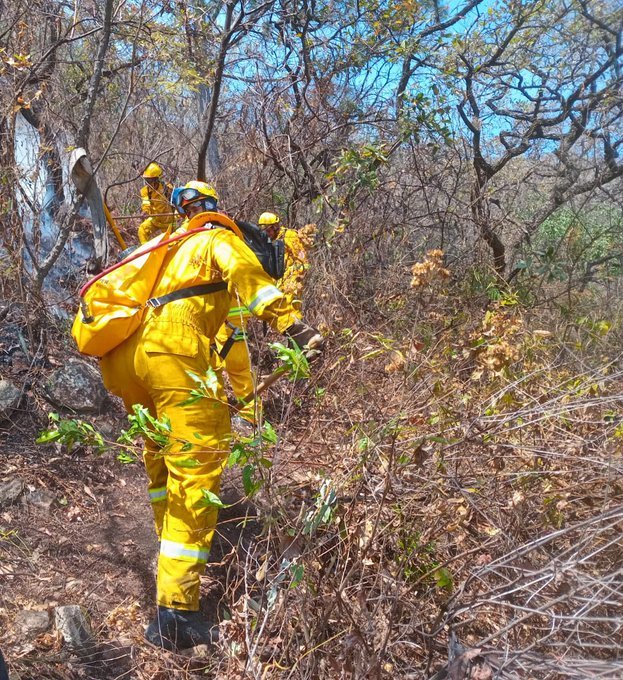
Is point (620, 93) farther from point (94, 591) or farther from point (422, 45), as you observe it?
point (94, 591)

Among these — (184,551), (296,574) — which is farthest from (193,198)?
(296,574)

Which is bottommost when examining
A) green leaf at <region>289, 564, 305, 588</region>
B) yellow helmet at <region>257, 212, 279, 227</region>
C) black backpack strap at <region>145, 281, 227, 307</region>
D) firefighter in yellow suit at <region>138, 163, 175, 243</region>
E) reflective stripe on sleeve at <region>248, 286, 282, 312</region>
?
green leaf at <region>289, 564, 305, 588</region>

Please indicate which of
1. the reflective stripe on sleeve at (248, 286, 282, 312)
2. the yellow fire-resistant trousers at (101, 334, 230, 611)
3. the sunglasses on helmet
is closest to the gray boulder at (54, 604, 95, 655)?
the yellow fire-resistant trousers at (101, 334, 230, 611)

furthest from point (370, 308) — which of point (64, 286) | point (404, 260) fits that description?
point (64, 286)

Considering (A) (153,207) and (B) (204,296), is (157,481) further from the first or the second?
(A) (153,207)

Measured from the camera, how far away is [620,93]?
6.50 m

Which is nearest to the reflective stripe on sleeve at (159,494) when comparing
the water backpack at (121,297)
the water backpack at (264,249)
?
→ the water backpack at (121,297)

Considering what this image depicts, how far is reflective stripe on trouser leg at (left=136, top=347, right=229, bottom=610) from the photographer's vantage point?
2516 mm

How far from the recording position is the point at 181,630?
8.32 feet

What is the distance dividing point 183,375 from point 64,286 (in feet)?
9.53

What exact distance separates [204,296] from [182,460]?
2.44 ft

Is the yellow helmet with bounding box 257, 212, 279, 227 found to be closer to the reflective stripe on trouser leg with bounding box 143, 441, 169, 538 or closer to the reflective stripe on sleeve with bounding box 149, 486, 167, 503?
the reflective stripe on trouser leg with bounding box 143, 441, 169, 538

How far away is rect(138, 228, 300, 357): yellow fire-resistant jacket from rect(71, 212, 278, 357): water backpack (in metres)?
0.03

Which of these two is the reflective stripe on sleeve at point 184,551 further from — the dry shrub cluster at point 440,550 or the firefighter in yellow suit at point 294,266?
the firefighter in yellow suit at point 294,266
